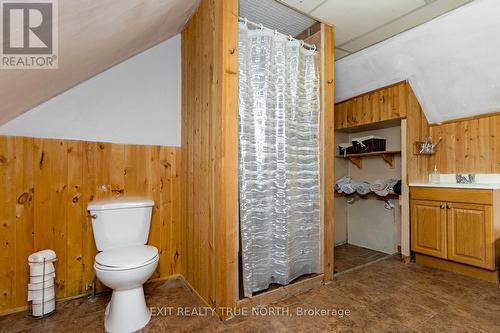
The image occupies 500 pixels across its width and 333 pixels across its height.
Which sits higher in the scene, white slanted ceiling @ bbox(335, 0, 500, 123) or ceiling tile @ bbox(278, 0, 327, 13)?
ceiling tile @ bbox(278, 0, 327, 13)

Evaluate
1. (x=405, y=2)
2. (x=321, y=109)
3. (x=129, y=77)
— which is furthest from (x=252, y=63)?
(x=405, y=2)

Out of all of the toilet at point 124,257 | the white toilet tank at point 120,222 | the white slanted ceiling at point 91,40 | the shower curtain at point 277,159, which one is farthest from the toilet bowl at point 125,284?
the white slanted ceiling at point 91,40

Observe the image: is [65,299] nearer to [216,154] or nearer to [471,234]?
[216,154]

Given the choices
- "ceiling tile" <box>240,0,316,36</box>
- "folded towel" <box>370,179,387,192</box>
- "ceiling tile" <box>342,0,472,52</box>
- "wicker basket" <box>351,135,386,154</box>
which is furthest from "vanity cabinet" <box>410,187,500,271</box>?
"ceiling tile" <box>240,0,316,36</box>

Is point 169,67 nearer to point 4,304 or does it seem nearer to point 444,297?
point 4,304

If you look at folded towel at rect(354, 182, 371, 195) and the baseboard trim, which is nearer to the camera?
the baseboard trim

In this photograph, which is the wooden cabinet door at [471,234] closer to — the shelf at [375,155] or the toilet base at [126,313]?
the shelf at [375,155]

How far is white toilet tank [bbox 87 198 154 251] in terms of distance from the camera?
6.00ft

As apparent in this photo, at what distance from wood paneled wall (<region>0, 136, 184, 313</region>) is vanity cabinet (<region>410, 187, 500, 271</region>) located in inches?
94.4

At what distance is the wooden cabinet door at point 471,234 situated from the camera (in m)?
2.17

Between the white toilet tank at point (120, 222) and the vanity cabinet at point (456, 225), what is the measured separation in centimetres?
261

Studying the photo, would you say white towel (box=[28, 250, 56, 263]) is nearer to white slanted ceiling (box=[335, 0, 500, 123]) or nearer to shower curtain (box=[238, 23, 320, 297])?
shower curtain (box=[238, 23, 320, 297])

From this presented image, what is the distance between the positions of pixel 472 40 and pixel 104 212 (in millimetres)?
3152

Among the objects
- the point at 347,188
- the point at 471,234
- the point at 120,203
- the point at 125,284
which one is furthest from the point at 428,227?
the point at 120,203
